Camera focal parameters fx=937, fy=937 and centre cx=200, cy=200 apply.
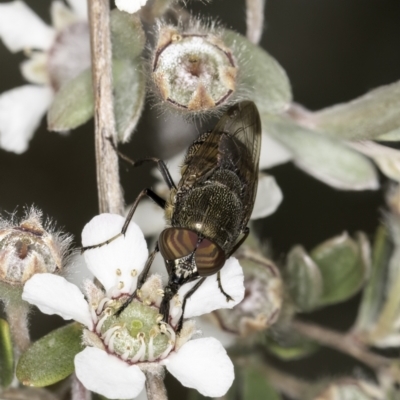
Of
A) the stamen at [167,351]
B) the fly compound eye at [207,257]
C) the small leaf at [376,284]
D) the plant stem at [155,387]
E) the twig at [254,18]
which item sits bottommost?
the small leaf at [376,284]

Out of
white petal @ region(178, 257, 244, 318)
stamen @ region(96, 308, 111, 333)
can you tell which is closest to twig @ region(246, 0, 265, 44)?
white petal @ region(178, 257, 244, 318)

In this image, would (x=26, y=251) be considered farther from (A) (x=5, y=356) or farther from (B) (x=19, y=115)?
(B) (x=19, y=115)

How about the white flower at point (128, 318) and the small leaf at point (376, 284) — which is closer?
the white flower at point (128, 318)

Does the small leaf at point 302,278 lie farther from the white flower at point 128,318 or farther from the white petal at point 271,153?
the white flower at point 128,318

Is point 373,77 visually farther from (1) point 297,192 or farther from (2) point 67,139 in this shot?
(2) point 67,139

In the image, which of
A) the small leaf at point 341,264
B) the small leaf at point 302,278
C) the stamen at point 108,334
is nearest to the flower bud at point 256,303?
the small leaf at point 302,278

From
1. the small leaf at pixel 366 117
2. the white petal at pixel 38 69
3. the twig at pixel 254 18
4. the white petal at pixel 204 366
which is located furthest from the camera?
the white petal at pixel 38 69
